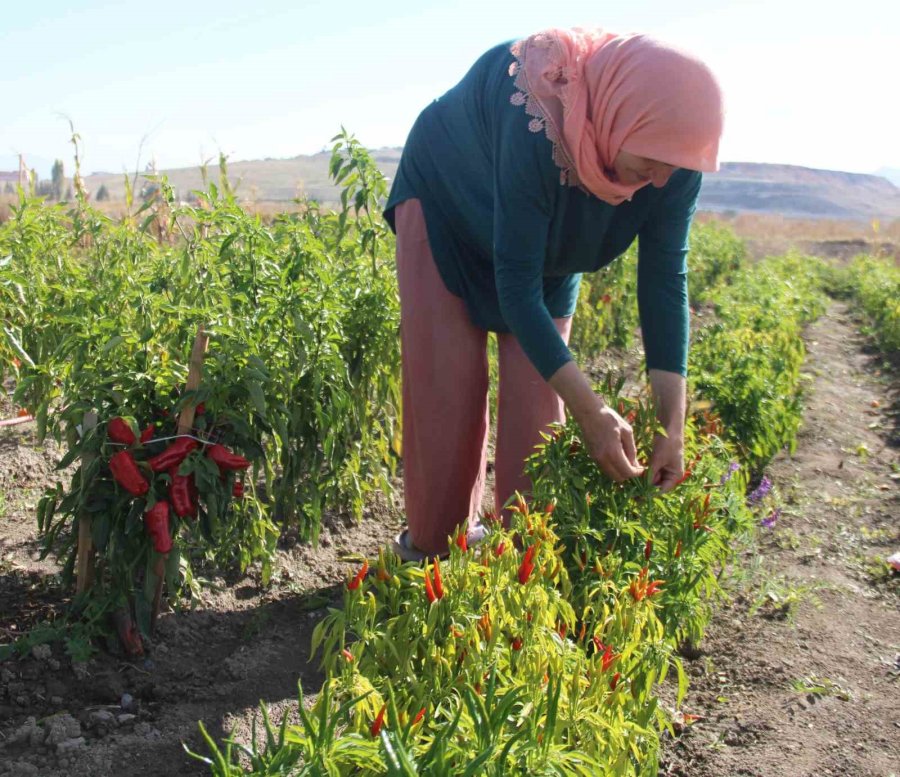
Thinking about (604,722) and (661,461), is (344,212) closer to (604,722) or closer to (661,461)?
(661,461)

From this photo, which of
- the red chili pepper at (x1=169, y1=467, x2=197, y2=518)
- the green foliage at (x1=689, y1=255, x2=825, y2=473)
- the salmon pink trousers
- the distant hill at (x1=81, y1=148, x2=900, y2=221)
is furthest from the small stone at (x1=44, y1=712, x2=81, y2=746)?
the distant hill at (x1=81, y1=148, x2=900, y2=221)

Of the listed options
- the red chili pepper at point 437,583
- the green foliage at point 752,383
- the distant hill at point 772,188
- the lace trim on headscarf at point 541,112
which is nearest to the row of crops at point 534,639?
the red chili pepper at point 437,583

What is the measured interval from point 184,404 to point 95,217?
0.99 meters

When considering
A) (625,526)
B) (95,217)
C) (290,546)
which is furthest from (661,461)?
(95,217)

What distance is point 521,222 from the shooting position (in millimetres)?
2049

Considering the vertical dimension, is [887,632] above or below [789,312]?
below

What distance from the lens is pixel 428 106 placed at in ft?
8.65

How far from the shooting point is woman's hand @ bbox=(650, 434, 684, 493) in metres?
2.21

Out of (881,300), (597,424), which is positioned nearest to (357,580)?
(597,424)

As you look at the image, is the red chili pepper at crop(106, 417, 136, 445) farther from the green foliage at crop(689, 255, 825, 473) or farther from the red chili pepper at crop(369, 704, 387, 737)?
the green foliage at crop(689, 255, 825, 473)

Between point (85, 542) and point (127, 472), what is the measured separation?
0.31 meters

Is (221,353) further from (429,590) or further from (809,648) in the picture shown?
(809,648)

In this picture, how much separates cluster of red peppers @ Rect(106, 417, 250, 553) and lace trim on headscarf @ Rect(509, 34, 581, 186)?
1.02m

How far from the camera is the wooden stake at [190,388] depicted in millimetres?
2184
